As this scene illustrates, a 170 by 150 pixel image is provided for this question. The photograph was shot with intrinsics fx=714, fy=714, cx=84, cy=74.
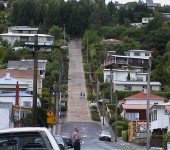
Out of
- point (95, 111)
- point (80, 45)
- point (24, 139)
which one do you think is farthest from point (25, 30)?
point (24, 139)

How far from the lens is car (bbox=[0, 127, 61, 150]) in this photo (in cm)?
1038

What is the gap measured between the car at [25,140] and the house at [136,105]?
217 feet

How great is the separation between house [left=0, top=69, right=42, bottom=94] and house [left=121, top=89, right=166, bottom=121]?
1134 centimetres

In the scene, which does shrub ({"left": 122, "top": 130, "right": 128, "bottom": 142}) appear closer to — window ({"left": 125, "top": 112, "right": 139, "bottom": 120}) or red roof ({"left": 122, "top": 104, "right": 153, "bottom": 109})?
window ({"left": 125, "top": 112, "right": 139, "bottom": 120})

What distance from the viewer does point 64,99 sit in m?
84.9

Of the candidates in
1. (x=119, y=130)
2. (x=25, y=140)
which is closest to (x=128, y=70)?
(x=119, y=130)

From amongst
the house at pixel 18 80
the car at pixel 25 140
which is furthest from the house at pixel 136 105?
the car at pixel 25 140

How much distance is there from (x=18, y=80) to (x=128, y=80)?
51.9ft

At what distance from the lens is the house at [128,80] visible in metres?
91.1

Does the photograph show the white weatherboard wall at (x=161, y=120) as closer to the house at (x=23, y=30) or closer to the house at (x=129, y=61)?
the house at (x=129, y=61)

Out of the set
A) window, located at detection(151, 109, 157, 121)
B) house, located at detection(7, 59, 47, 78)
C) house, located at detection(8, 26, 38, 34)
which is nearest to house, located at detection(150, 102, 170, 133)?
window, located at detection(151, 109, 157, 121)

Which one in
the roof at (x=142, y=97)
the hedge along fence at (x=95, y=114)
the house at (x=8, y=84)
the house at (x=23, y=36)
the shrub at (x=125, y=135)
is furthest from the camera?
Answer: the house at (x=23, y=36)

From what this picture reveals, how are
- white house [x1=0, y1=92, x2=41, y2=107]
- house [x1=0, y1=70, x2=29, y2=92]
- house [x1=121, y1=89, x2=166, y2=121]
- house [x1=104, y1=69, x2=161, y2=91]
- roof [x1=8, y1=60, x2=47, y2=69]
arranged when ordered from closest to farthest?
white house [x1=0, y1=92, x2=41, y2=107], house [x1=121, y1=89, x2=166, y2=121], house [x1=0, y1=70, x2=29, y2=92], house [x1=104, y1=69, x2=161, y2=91], roof [x1=8, y1=60, x2=47, y2=69]

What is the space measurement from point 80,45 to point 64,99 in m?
51.5
